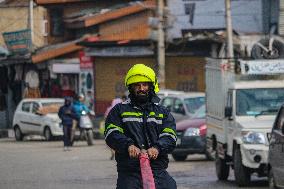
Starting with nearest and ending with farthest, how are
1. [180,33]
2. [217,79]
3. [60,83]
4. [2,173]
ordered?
[217,79] → [2,173] → [180,33] → [60,83]

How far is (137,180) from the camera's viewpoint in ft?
28.8

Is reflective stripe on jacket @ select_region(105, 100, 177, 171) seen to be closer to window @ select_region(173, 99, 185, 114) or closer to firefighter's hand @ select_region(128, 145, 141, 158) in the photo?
firefighter's hand @ select_region(128, 145, 141, 158)

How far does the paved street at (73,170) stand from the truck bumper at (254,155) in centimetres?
50

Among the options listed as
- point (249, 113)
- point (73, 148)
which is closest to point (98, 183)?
point (249, 113)

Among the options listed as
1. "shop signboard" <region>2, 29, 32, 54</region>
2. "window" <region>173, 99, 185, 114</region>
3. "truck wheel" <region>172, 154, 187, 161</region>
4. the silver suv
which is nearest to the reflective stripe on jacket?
the silver suv

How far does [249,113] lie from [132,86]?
→ 423 inches

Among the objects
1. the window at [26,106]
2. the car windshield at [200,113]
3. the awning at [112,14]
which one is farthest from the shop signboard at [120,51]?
the car windshield at [200,113]

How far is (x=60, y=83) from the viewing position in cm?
5503

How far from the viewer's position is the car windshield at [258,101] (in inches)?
770

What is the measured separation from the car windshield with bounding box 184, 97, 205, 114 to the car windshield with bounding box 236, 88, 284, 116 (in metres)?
9.29

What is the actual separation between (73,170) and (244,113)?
576cm

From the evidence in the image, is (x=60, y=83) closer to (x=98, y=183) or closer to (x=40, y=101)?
(x=40, y=101)

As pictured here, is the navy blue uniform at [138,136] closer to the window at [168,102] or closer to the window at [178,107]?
the window at [178,107]

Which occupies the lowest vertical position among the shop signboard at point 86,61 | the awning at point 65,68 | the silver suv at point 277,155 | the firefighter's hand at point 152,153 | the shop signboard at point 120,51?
the awning at point 65,68
